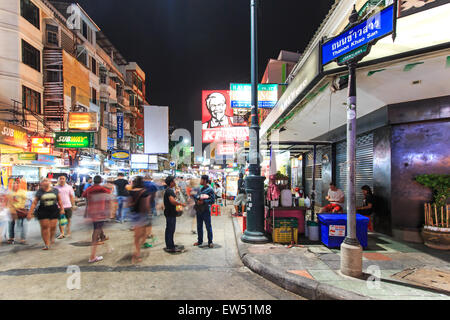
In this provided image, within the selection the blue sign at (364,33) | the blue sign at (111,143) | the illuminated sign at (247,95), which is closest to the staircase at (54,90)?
the blue sign at (111,143)

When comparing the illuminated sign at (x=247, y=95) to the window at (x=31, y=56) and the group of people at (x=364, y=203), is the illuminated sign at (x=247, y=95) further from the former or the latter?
the window at (x=31, y=56)

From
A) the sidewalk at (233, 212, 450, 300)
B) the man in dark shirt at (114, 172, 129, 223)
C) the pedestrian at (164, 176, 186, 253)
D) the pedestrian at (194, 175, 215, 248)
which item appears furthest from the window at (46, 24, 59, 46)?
the sidewalk at (233, 212, 450, 300)

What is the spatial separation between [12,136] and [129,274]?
462 inches

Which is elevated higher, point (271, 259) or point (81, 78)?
point (81, 78)

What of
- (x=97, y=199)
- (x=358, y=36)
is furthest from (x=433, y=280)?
(x=97, y=199)

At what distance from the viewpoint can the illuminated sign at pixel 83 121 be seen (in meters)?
18.9

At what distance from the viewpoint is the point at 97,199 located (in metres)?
6.37

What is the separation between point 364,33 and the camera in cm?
454

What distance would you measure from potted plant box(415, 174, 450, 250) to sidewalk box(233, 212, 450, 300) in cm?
28

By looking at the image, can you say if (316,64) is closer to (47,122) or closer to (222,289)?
(222,289)

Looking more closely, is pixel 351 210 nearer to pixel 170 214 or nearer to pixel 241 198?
pixel 170 214

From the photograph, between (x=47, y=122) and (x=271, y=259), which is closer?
(x=271, y=259)

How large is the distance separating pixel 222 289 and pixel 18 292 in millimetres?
3323

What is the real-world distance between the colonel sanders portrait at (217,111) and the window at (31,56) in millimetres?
13651
